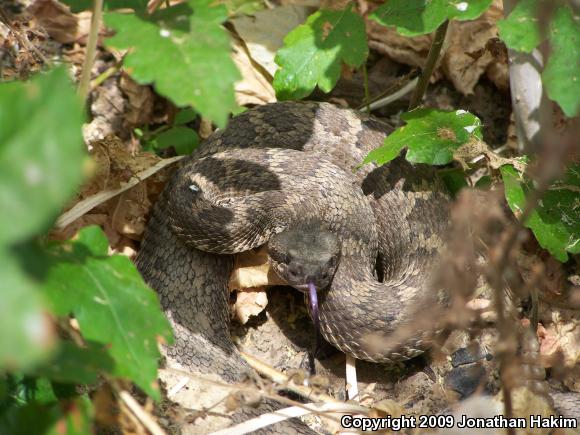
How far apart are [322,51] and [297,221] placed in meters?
1.33

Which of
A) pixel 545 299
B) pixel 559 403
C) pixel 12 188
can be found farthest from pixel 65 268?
pixel 545 299

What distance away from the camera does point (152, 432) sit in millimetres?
3289

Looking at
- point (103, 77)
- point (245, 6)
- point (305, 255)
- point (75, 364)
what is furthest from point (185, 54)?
point (245, 6)

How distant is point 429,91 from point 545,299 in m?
2.24

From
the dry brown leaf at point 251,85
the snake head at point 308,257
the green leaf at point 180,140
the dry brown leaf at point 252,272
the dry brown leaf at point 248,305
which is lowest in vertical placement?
the dry brown leaf at point 248,305

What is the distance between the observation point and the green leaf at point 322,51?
456cm

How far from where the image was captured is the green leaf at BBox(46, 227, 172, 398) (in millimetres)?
2723

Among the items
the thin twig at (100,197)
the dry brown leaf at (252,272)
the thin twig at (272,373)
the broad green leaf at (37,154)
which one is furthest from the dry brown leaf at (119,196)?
the broad green leaf at (37,154)

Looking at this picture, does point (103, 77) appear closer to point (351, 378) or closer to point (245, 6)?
point (245, 6)

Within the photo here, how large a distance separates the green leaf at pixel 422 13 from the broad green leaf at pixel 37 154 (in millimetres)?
2541

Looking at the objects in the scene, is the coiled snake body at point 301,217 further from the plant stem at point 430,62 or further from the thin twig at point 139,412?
the thin twig at point 139,412

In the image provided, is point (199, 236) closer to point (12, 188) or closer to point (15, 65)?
point (15, 65)

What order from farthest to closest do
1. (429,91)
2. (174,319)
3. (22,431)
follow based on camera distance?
1. (429,91)
2. (174,319)
3. (22,431)

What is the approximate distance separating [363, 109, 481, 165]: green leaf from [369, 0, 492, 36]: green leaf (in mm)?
774
